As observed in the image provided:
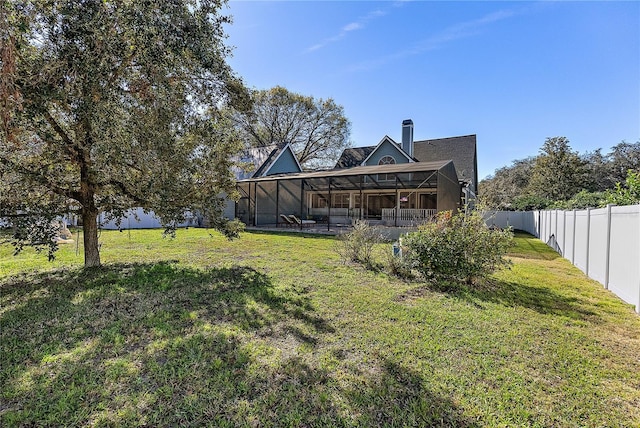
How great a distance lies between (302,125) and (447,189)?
19.3m

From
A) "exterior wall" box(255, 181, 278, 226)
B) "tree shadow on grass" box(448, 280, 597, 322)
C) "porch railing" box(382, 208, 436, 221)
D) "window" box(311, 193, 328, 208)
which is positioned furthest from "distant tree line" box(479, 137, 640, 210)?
"tree shadow on grass" box(448, 280, 597, 322)

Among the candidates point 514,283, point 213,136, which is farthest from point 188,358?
point 514,283

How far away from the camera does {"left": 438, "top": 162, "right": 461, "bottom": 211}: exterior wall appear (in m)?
15.2

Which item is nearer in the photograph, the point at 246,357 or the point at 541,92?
the point at 246,357

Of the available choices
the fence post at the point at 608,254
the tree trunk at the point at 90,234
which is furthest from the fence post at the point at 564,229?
the tree trunk at the point at 90,234

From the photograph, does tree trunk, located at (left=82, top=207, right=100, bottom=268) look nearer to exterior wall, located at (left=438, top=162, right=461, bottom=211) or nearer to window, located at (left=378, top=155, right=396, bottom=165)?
exterior wall, located at (left=438, top=162, right=461, bottom=211)

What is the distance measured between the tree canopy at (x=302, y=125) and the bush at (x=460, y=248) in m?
24.8

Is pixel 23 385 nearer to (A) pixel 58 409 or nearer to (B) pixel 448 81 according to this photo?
(A) pixel 58 409

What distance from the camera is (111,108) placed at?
16.4 ft

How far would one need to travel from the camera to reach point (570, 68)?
1284 cm

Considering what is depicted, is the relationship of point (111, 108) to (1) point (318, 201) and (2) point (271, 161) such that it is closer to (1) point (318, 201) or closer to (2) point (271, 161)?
(2) point (271, 161)

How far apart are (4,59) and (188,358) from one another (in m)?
3.72

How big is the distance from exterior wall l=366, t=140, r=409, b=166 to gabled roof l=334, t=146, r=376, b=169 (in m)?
2.32

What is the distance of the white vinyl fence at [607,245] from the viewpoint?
498cm
